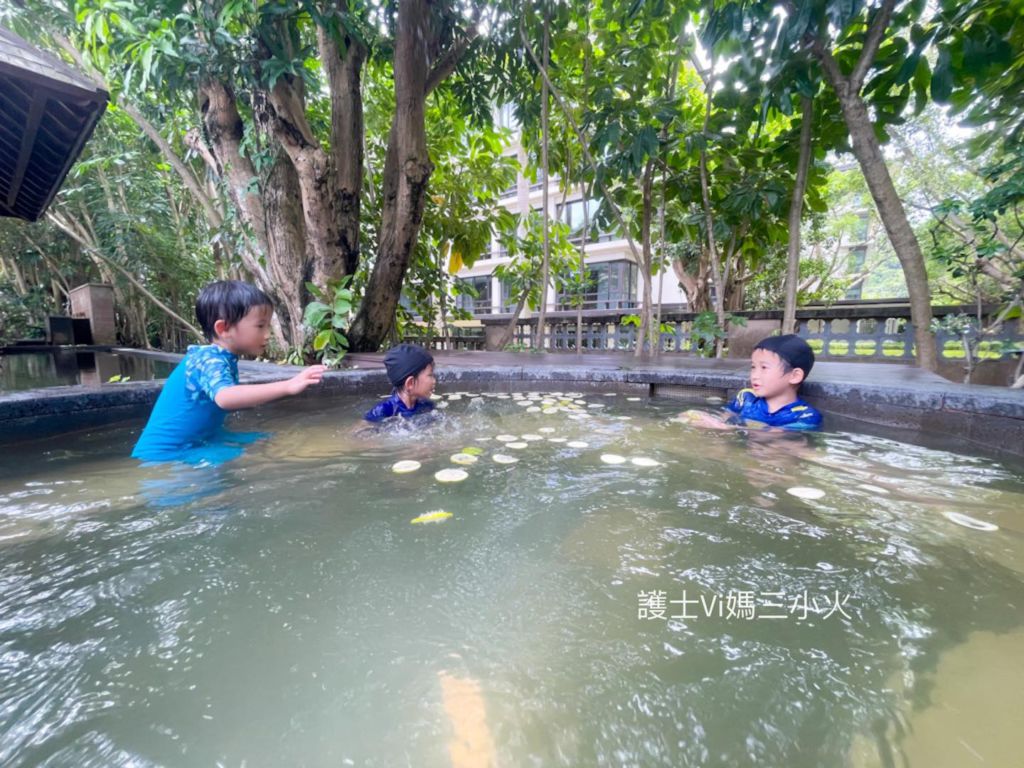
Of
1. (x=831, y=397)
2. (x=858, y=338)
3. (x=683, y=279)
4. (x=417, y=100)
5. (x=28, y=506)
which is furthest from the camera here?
(x=683, y=279)

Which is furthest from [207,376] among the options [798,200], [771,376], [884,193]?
[798,200]

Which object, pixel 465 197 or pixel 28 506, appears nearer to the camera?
pixel 28 506

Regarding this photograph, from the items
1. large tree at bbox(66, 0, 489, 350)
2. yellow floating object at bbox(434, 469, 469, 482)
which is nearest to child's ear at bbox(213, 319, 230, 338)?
yellow floating object at bbox(434, 469, 469, 482)

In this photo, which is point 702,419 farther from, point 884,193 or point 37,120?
point 37,120

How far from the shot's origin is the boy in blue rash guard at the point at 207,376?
2352 millimetres

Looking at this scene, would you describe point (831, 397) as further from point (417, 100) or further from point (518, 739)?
point (417, 100)

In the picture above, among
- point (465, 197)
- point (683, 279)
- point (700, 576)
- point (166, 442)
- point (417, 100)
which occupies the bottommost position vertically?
→ point (700, 576)

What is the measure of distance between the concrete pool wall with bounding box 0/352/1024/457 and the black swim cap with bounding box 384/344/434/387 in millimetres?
1145

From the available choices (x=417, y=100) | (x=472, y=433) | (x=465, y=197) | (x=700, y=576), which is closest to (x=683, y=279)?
(x=465, y=197)

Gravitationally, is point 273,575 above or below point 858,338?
below

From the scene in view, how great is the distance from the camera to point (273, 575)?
1.31m

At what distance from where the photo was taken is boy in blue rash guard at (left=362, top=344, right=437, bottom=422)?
317 cm

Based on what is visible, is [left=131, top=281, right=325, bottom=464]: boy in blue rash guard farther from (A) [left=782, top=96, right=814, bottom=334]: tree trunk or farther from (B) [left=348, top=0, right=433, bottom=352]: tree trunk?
(A) [left=782, top=96, right=814, bottom=334]: tree trunk

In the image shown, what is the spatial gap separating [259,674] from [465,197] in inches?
316
